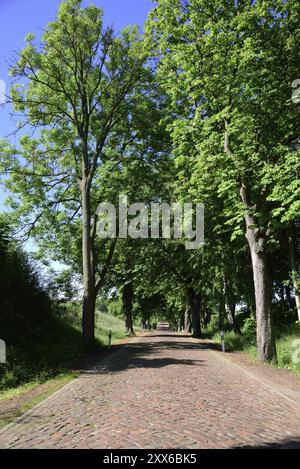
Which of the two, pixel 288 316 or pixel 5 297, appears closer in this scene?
pixel 5 297

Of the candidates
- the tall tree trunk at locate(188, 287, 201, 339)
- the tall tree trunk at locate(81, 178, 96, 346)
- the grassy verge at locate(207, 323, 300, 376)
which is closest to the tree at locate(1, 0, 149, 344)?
the tall tree trunk at locate(81, 178, 96, 346)

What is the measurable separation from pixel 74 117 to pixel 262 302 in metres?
14.2

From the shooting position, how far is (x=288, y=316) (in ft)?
81.6

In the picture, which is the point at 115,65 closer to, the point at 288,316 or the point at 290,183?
the point at 290,183

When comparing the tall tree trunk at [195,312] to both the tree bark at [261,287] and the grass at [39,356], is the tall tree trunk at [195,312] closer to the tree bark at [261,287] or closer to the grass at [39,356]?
the grass at [39,356]

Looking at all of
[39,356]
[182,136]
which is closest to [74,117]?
[182,136]

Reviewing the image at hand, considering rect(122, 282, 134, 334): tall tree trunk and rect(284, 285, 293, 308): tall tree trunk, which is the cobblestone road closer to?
rect(284, 285, 293, 308): tall tree trunk

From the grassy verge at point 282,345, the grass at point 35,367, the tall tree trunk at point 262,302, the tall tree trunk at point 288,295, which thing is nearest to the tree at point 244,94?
the tall tree trunk at point 262,302

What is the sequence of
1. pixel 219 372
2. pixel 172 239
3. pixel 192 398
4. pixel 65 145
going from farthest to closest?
pixel 172 239 → pixel 65 145 → pixel 219 372 → pixel 192 398

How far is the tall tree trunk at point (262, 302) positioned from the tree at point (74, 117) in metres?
8.88

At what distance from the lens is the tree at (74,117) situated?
2245 cm

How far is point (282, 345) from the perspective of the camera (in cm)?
1772
